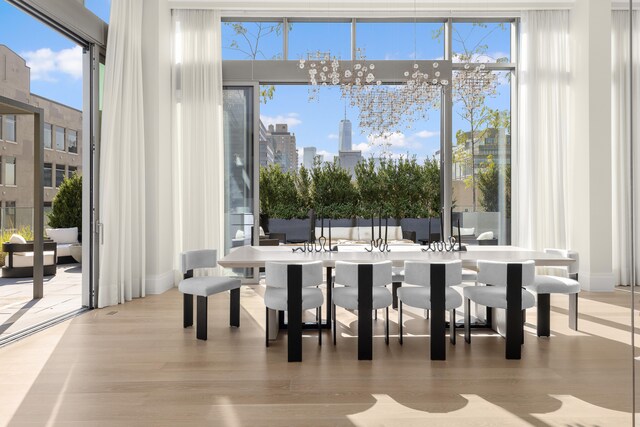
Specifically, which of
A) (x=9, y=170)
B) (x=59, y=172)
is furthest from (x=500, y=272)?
(x=59, y=172)

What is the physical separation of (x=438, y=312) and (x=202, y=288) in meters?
1.99

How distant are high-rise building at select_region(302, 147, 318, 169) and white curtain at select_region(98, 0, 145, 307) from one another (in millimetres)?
6266

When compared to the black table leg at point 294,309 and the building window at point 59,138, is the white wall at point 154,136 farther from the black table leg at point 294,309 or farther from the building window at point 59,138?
the building window at point 59,138

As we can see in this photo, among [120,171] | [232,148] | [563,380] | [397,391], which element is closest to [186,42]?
[232,148]

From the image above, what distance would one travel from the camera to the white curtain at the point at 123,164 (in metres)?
4.68

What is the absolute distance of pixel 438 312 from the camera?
10.3 feet

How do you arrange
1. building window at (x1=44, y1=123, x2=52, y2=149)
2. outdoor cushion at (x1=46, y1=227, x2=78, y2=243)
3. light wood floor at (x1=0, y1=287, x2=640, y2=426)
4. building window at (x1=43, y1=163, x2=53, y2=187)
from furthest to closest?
building window at (x1=43, y1=163, x2=53, y2=187) → building window at (x1=44, y1=123, x2=52, y2=149) → outdoor cushion at (x1=46, y1=227, x2=78, y2=243) → light wood floor at (x1=0, y1=287, x2=640, y2=426)

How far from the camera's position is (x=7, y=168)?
11.1m

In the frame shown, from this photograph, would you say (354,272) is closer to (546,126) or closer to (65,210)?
(546,126)

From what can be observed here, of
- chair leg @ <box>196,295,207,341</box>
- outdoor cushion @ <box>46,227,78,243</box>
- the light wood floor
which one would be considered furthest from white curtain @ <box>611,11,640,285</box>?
outdoor cushion @ <box>46,227,78,243</box>

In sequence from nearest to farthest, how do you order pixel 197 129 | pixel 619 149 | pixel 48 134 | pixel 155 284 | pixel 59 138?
pixel 155 284 < pixel 619 149 < pixel 197 129 < pixel 48 134 < pixel 59 138

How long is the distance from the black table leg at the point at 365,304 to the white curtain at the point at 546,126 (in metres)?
3.78

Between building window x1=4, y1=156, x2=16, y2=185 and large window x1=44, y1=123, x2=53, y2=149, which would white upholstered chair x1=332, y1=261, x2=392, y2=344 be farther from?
large window x1=44, y1=123, x2=53, y2=149

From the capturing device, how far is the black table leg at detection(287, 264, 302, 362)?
10.2 ft
